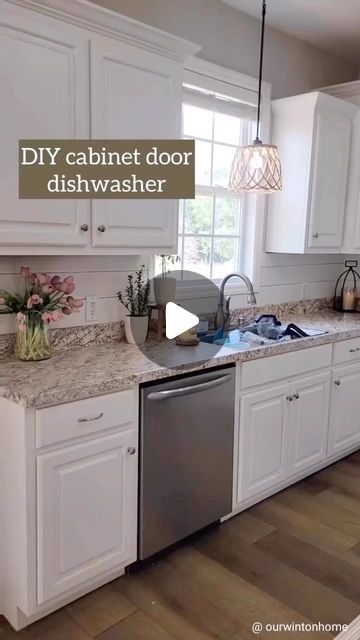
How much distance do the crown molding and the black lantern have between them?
2.19 metres

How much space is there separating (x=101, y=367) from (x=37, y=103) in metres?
1.04

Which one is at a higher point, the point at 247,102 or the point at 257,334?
the point at 247,102

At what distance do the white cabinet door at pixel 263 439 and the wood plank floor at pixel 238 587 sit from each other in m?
0.18

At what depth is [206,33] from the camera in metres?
2.90

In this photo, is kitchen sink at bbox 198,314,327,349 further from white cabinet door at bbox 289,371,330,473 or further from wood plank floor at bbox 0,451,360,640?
wood plank floor at bbox 0,451,360,640

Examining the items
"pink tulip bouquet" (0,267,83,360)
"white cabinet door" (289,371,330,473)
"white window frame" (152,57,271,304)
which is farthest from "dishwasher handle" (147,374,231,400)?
"white window frame" (152,57,271,304)

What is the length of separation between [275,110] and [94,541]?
273 cm

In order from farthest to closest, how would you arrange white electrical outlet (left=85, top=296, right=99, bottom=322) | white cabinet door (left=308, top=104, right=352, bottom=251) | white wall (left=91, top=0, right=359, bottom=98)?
1. white cabinet door (left=308, top=104, right=352, bottom=251)
2. white wall (left=91, top=0, right=359, bottom=98)
3. white electrical outlet (left=85, top=296, right=99, bottom=322)

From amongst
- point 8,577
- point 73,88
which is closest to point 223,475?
point 8,577

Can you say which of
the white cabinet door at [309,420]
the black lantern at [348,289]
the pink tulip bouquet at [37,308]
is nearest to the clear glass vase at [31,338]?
the pink tulip bouquet at [37,308]

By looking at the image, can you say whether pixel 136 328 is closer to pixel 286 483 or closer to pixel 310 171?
pixel 286 483

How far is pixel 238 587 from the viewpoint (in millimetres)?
2131

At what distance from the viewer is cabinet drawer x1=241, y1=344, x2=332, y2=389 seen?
2.54 metres

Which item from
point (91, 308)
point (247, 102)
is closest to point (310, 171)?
point (247, 102)
